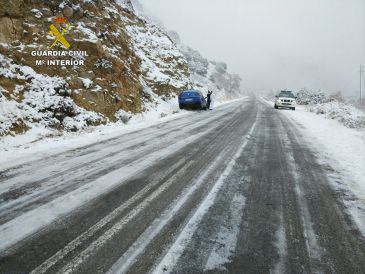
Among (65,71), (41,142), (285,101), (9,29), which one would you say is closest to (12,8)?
(9,29)

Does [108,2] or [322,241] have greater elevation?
[108,2]

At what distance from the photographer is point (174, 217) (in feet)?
12.6

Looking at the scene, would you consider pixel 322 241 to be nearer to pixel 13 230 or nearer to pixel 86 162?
pixel 13 230

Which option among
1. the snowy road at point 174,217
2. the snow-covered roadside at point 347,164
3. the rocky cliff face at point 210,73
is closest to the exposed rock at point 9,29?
the snowy road at point 174,217

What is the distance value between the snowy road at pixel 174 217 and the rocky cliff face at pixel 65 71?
4.57m

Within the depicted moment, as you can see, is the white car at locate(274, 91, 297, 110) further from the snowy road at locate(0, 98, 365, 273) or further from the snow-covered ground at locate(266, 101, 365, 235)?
the snowy road at locate(0, 98, 365, 273)

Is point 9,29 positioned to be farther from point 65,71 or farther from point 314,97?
point 314,97

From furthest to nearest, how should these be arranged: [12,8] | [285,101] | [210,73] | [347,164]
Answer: [210,73], [285,101], [12,8], [347,164]

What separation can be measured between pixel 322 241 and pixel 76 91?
1127cm

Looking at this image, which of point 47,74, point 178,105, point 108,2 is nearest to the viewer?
point 47,74

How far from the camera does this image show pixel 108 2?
21562mm

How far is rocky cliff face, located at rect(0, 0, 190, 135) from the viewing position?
10.6 meters

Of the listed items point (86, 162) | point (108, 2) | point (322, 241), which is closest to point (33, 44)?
point (86, 162)

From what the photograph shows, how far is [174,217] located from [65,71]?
10946mm
